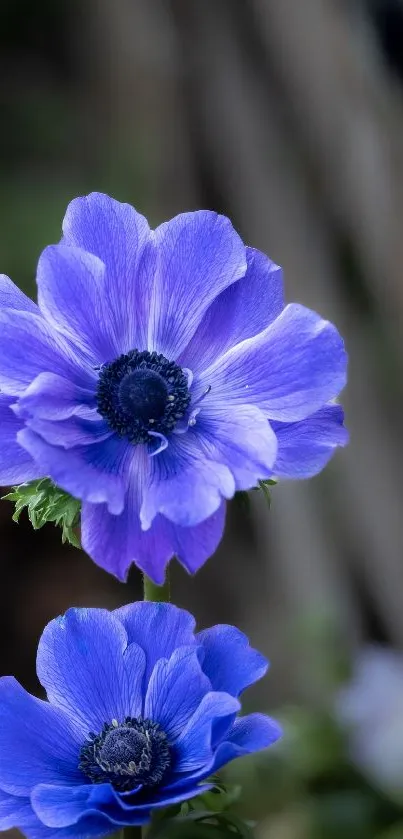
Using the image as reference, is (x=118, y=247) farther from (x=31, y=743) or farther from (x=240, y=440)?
(x=31, y=743)

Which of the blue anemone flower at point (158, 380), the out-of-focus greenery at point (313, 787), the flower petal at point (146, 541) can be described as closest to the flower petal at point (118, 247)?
the blue anemone flower at point (158, 380)

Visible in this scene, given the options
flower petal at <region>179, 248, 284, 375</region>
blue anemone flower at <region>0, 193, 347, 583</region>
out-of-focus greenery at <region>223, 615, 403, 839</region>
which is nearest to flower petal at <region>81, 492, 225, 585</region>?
blue anemone flower at <region>0, 193, 347, 583</region>

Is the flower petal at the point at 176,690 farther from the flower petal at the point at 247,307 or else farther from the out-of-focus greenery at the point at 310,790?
the out-of-focus greenery at the point at 310,790

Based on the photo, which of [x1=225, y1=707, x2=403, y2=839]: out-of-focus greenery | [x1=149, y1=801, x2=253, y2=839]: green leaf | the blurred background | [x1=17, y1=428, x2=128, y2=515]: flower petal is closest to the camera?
[x1=17, y1=428, x2=128, y2=515]: flower petal

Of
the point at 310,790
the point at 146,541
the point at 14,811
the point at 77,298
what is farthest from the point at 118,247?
the point at 310,790

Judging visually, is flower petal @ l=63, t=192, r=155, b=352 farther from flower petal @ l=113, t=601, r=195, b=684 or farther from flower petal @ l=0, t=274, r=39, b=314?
flower petal @ l=113, t=601, r=195, b=684
